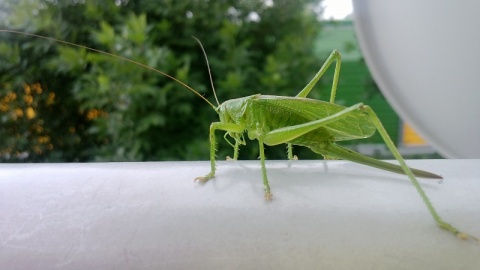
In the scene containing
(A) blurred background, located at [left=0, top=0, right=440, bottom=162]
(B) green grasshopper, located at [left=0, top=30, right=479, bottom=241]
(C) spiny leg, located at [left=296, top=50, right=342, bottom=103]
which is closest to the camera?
(B) green grasshopper, located at [left=0, top=30, right=479, bottom=241]

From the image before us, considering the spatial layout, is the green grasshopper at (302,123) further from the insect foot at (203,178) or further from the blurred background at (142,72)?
the blurred background at (142,72)

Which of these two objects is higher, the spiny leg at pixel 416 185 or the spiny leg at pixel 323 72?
the spiny leg at pixel 323 72

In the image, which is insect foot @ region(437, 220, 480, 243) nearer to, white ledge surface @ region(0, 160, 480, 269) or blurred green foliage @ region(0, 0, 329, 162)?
white ledge surface @ region(0, 160, 480, 269)

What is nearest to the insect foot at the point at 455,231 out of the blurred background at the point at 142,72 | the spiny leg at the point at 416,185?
A: the spiny leg at the point at 416,185

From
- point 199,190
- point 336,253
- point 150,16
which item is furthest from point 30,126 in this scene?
point 336,253

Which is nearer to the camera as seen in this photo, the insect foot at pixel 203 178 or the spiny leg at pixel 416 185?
the spiny leg at pixel 416 185

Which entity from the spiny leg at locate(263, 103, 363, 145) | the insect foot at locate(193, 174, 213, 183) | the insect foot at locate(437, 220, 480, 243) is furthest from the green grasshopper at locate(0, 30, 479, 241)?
the insect foot at locate(437, 220, 480, 243)
